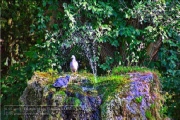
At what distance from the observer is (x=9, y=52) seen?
709 centimetres

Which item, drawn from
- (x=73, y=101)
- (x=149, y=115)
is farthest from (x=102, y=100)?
(x=149, y=115)

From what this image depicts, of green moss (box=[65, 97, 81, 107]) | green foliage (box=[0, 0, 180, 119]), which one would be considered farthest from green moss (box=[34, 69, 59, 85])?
green foliage (box=[0, 0, 180, 119])

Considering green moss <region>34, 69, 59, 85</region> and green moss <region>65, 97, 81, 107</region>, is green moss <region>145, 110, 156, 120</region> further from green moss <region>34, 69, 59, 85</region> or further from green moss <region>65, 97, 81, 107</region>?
green moss <region>34, 69, 59, 85</region>

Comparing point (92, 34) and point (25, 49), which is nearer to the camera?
point (92, 34)

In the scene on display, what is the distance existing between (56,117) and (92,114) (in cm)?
37

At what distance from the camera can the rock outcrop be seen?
348cm

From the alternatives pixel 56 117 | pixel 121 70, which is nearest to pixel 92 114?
pixel 56 117

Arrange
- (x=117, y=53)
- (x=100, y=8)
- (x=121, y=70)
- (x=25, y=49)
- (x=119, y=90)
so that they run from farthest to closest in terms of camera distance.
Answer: (x=25, y=49) → (x=117, y=53) → (x=100, y=8) → (x=121, y=70) → (x=119, y=90)

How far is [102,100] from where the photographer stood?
3.56 m

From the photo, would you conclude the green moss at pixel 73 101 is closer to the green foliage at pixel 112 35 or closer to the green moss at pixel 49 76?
the green moss at pixel 49 76

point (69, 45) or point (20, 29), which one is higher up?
point (20, 29)

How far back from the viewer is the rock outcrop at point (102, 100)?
3.48 meters

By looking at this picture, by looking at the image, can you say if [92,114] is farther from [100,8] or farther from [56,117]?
[100,8]

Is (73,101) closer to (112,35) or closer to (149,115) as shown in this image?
(149,115)
